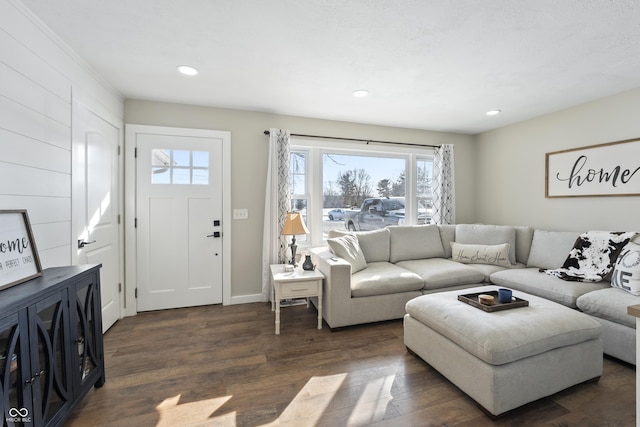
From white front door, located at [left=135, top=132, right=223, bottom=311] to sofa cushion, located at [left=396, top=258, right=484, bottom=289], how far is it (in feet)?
7.95

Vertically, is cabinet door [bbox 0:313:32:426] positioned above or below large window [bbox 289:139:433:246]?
below

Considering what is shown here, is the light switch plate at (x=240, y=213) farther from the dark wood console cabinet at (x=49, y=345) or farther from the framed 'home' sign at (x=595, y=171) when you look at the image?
the framed 'home' sign at (x=595, y=171)

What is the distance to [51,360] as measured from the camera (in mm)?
1393

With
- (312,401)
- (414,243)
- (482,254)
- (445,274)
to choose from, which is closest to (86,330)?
(312,401)

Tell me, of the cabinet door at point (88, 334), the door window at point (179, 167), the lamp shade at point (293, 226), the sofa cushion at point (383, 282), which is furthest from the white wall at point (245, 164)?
the cabinet door at point (88, 334)

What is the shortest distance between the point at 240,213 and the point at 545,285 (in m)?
3.36

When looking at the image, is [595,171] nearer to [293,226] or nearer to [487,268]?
[487,268]

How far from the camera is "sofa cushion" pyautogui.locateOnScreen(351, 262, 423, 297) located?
282cm

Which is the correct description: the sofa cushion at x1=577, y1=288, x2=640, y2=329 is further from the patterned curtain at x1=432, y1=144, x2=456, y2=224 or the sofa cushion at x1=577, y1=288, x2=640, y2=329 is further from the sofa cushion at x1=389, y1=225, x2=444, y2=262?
the patterned curtain at x1=432, y1=144, x2=456, y2=224

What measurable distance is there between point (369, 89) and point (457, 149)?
2515mm

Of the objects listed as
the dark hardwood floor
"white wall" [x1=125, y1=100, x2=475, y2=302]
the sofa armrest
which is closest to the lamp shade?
the sofa armrest

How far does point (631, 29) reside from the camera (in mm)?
1837

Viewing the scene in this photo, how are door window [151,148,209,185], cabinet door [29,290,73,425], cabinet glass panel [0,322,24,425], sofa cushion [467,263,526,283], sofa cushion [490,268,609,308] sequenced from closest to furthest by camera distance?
cabinet glass panel [0,322,24,425] < cabinet door [29,290,73,425] < sofa cushion [490,268,609,308] < door window [151,148,209,185] < sofa cushion [467,263,526,283]

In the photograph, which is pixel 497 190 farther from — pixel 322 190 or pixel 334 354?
pixel 334 354
